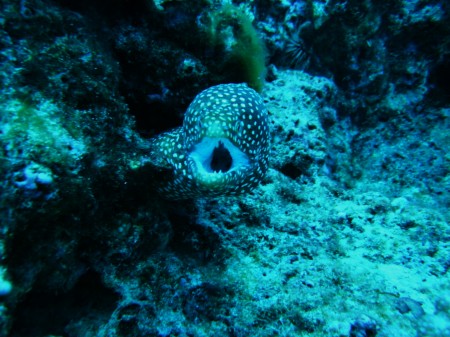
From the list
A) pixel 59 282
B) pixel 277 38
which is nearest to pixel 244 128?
pixel 59 282

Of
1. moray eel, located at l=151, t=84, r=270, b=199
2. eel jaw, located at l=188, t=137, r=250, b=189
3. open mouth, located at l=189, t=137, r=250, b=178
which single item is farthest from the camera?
open mouth, located at l=189, t=137, r=250, b=178

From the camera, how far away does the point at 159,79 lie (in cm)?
405

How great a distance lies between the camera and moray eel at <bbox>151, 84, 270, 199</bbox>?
9.70 feet

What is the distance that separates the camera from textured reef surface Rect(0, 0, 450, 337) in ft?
7.80

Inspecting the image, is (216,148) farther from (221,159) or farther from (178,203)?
(178,203)

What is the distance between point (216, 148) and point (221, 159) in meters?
0.26

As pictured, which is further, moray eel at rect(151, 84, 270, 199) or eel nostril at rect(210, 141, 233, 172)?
eel nostril at rect(210, 141, 233, 172)

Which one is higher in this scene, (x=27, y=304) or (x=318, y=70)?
(x=318, y=70)

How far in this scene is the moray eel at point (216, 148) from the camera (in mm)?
2956

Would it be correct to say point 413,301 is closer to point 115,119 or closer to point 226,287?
point 226,287

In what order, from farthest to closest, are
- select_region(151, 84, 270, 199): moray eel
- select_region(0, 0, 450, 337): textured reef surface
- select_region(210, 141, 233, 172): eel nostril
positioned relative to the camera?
select_region(210, 141, 233, 172): eel nostril < select_region(151, 84, 270, 199): moray eel < select_region(0, 0, 450, 337): textured reef surface

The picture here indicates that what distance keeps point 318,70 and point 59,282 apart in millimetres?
6370

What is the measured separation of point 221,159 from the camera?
358 cm

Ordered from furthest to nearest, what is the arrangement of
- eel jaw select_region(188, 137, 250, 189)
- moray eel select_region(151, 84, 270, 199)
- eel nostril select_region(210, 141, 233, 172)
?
eel nostril select_region(210, 141, 233, 172) < moray eel select_region(151, 84, 270, 199) < eel jaw select_region(188, 137, 250, 189)
